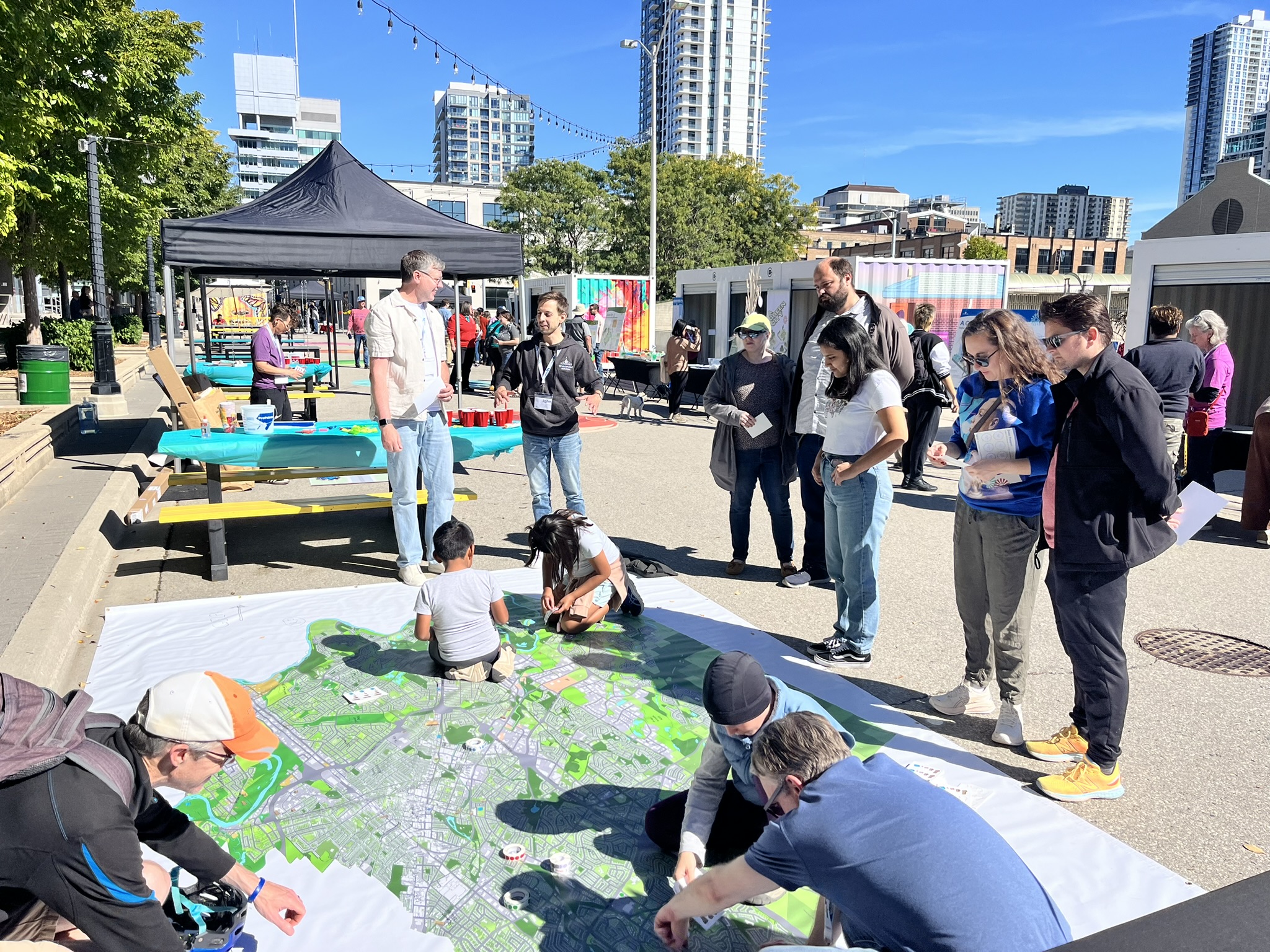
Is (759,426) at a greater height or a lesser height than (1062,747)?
greater

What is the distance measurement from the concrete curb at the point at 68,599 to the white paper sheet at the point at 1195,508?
4.91 metres

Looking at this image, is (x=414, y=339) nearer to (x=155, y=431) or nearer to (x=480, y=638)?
(x=480, y=638)

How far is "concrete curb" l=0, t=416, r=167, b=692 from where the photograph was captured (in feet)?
14.1

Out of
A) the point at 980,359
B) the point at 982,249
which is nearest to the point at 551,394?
the point at 980,359

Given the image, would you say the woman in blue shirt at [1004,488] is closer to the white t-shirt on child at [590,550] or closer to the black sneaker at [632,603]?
the white t-shirt on child at [590,550]

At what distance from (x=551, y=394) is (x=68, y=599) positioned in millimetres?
3131

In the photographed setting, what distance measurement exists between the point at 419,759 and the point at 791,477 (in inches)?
128

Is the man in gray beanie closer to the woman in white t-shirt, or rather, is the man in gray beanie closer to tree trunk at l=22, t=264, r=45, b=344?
the woman in white t-shirt

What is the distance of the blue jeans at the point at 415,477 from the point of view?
5930 mm

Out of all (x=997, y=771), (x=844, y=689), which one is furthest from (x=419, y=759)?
(x=997, y=771)

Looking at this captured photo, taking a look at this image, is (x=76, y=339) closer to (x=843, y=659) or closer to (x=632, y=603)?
(x=632, y=603)

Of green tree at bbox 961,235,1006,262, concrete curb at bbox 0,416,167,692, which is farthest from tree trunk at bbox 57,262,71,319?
green tree at bbox 961,235,1006,262

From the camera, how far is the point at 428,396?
19.2 ft

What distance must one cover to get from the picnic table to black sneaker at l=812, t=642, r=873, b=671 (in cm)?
318
